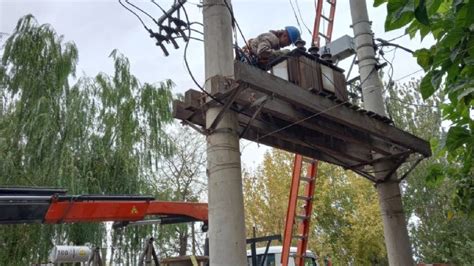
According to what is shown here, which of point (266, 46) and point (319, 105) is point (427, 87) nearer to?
point (319, 105)

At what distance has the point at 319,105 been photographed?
177 inches

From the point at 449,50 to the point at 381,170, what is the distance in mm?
4242

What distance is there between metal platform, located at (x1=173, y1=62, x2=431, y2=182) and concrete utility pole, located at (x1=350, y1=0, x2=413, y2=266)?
0.22 m

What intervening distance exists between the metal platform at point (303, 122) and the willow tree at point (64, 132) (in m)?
5.13

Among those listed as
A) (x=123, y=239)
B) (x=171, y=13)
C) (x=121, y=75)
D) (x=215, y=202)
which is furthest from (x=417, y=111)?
(x=215, y=202)

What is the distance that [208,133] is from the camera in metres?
3.85

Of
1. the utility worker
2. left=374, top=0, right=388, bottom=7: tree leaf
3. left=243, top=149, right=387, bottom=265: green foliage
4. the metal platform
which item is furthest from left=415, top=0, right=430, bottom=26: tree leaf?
left=243, top=149, right=387, bottom=265: green foliage

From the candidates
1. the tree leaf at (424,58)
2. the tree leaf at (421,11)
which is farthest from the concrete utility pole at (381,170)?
the tree leaf at (421,11)

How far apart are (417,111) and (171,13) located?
13.9 m

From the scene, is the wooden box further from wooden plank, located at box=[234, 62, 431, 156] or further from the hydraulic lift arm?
the hydraulic lift arm

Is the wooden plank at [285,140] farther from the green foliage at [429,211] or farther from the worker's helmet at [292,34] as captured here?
the green foliage at [429,211]

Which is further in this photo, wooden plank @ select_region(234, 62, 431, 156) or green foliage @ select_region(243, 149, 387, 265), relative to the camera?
green foliage @ select_region(243, 149, 387, 265)

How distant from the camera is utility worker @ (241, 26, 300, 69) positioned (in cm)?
512

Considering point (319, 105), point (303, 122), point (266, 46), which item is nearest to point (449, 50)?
point (319, 105)
